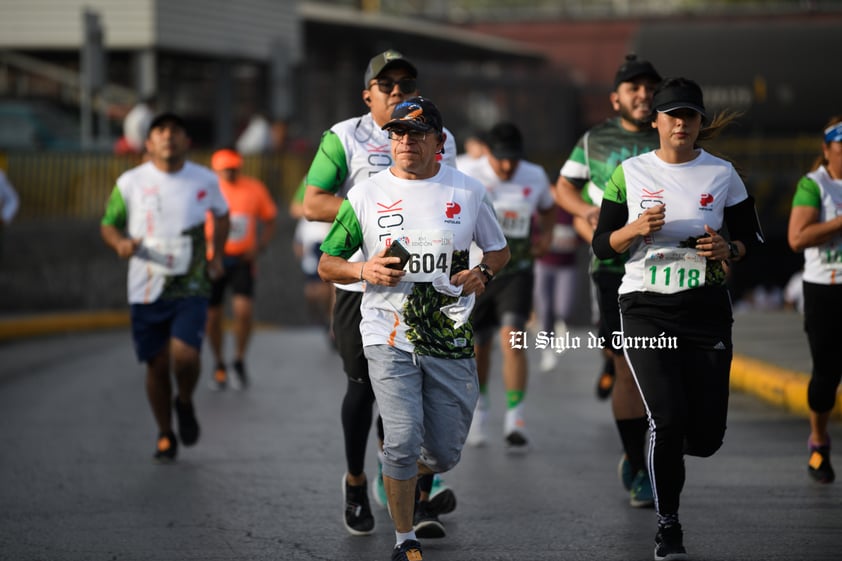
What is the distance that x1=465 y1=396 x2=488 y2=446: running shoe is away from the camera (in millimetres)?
9820

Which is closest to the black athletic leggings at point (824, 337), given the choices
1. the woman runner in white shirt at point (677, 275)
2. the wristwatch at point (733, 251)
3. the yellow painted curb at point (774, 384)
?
the woman runner in white shirt at point (677, 275)

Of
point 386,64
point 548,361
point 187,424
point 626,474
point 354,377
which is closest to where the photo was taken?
point 354,377

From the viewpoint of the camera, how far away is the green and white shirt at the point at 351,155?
7.24m

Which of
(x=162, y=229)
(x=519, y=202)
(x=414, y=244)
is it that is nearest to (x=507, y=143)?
(x=519, y=202)

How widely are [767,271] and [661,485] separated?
25860mm

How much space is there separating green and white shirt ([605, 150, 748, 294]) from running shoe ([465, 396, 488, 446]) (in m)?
3.34

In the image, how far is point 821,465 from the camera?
8.15 metres

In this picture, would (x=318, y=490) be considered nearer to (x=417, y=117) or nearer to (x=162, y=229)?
(x=162, y=229)

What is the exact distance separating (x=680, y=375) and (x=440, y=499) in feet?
4.92

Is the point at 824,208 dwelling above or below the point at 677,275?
above

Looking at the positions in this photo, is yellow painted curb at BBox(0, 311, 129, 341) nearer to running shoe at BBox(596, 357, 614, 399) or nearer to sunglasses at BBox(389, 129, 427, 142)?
running shoe at BBox(596, 357, 614, 399)

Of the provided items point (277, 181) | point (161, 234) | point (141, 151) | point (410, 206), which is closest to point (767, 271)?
point (277, 181)

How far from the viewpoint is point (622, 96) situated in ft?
26.6

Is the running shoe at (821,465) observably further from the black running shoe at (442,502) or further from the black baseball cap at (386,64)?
the black baseball cap at (386,64)
